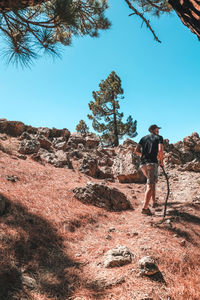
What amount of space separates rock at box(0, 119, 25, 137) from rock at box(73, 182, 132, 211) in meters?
7.53

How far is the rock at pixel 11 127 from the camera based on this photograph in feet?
35.2

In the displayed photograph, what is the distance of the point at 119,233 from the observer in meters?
3.53

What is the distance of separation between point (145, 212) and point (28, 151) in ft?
19.4

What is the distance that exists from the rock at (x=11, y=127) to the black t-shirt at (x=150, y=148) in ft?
28.0

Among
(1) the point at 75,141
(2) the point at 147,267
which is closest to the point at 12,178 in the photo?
(2) the point at 147,267

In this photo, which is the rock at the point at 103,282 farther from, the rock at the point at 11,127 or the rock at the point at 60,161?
the rock at the point at 11,127

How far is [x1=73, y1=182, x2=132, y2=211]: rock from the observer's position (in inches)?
189

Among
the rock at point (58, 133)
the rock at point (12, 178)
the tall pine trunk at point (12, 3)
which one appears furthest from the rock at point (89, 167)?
the tall pine trunk at point (12, 3)

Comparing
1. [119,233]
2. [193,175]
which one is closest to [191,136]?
[193,175]

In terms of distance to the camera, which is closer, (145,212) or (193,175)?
(145,212)

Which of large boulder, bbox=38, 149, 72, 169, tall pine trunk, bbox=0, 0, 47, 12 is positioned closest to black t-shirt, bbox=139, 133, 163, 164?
tall pine trunk, bbox=0, 0, 47, 12

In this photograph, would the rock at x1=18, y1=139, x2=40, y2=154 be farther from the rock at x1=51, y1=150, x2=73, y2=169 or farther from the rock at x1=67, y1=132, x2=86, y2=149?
the rock at x1=67, y1=132, x2=86, y2=149

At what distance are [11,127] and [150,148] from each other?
912 cm

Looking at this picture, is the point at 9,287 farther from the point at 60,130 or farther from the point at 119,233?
the point at 60,130
